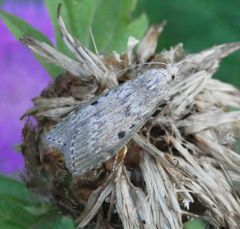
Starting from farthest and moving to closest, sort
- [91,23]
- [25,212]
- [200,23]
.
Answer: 1. [200,23]
2. [91,23]
3. [25,212]

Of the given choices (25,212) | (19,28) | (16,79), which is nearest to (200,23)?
(16,79)

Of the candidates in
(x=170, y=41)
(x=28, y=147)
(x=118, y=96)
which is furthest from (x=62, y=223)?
(x=170, y=41)

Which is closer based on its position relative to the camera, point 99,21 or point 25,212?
point 25,212

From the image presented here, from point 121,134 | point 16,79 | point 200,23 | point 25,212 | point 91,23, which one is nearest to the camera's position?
point 121,134

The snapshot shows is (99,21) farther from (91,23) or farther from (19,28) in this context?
(19,28)

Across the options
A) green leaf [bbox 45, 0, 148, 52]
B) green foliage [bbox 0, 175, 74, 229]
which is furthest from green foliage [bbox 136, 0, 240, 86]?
green foliage [bbox 0, 175, 74, 229]

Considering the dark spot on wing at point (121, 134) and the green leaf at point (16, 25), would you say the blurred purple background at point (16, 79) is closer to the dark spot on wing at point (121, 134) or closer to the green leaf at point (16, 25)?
the green leaf at point (16, 25)
